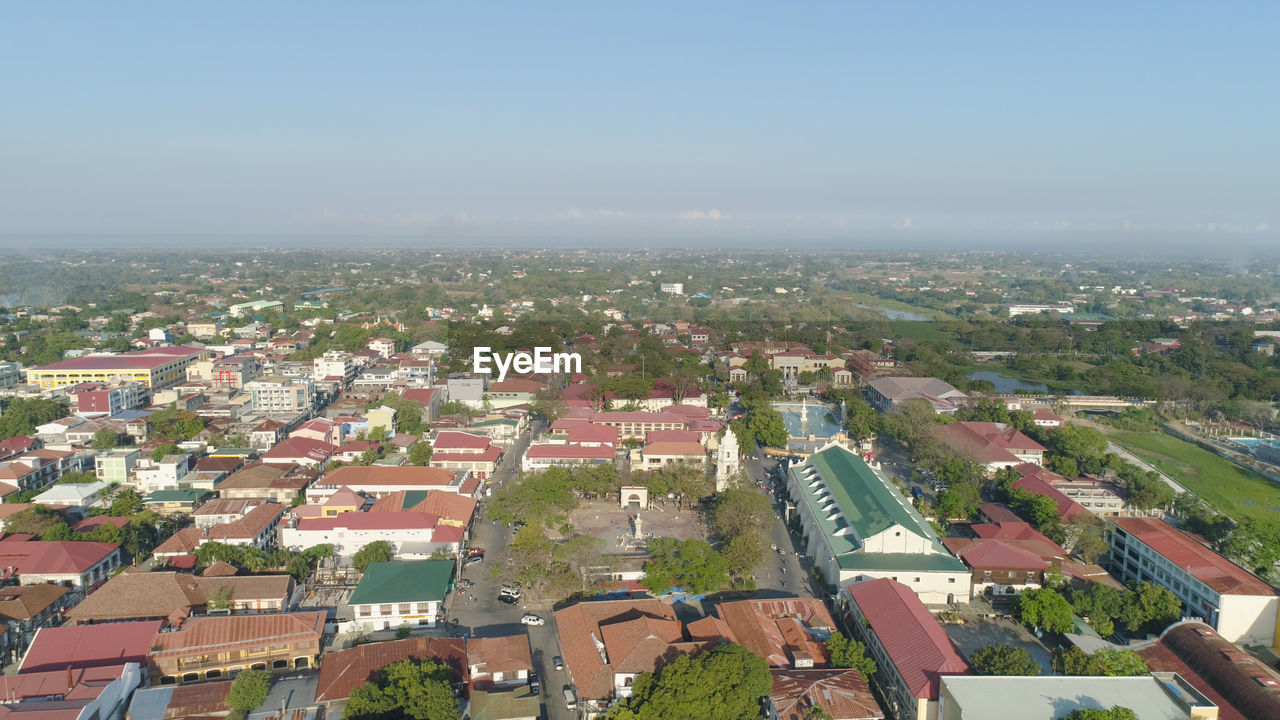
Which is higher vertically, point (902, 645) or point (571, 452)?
point (571, 452)

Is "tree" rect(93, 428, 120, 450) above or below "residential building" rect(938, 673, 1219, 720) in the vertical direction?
above

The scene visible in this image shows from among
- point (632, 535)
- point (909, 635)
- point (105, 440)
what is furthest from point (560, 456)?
point (105, 440)

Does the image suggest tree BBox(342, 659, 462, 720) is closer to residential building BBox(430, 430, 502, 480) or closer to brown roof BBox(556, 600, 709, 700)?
brown roof BBox(556, 600, 709, 700)

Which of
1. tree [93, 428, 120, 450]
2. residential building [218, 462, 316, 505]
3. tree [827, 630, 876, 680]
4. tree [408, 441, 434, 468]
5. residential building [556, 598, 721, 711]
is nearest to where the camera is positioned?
residential building [556, 598, 721, 711]

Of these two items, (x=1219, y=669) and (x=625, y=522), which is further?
(x=625, y=522)

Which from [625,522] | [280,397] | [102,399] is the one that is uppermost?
[102,399]

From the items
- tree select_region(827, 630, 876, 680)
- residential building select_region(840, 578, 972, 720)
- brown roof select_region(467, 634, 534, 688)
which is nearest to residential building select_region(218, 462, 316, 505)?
brown roof select_region(467, 634, 534, 688)

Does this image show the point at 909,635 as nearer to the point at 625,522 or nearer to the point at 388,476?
the point at 625,522

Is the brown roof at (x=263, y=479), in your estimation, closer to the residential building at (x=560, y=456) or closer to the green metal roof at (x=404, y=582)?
the residential building at (x=560, y=456)
